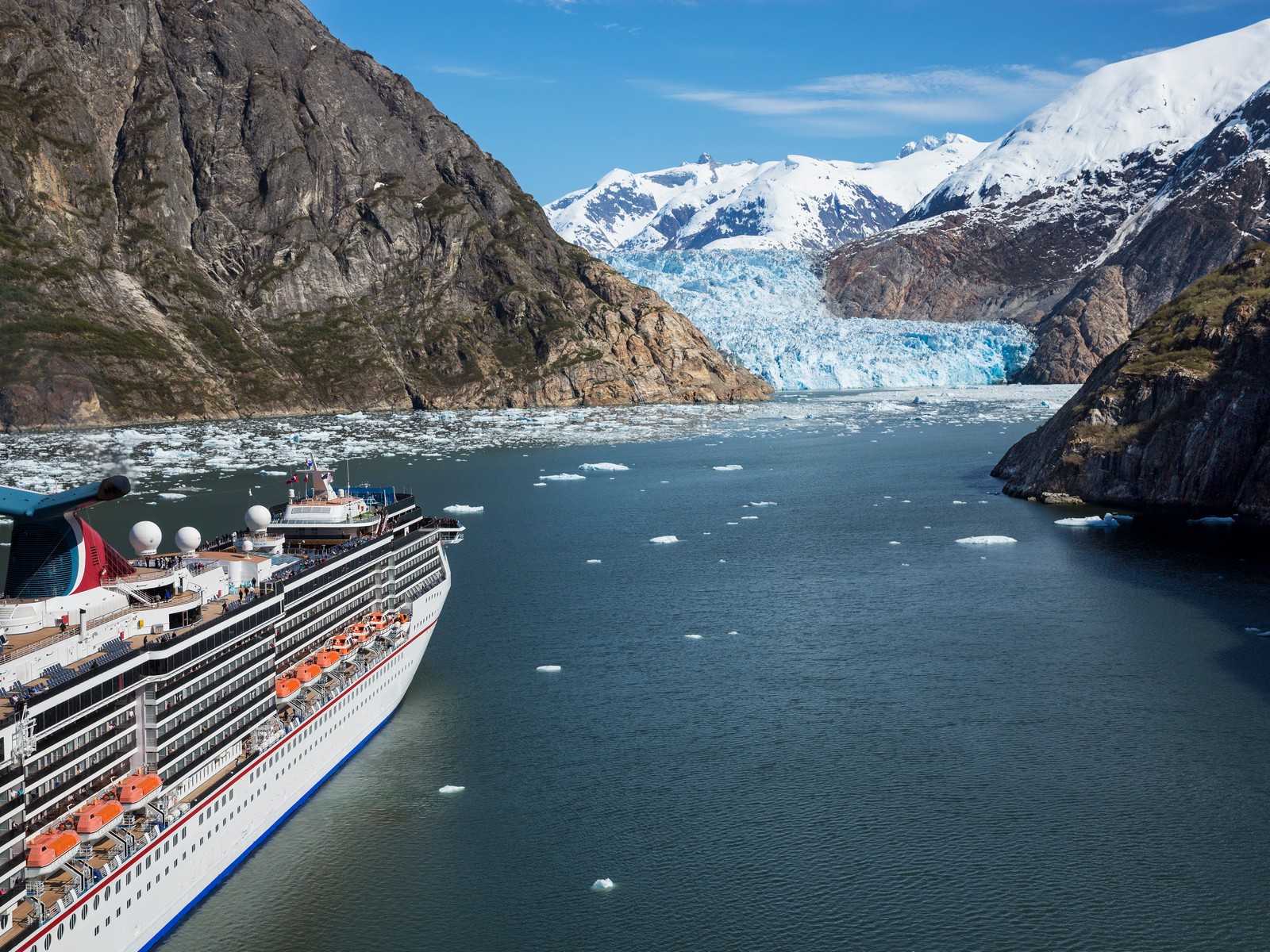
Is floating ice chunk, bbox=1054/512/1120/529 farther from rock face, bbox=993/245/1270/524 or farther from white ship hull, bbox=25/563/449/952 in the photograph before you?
white ship hull, bbox=25/563/449/952

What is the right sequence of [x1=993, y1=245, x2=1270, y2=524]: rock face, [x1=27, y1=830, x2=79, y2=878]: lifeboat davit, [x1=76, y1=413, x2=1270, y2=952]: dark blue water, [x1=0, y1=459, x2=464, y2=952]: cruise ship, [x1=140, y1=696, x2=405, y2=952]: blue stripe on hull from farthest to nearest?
1. [x1=993, y1=245, x2=1270, y2=524]: rock face
2. [x1=76, y1=413, x2=1270, y2=952]: dark blue water
3. [x1=140, y1=696, x2=405, y2=952]: blue stripe on hull
4. [x1=0, y1=459, x2=464, y2=952]: cruise ship
5. [x1=27, y1=830, x2=79, y2=878]: lifeboat davit

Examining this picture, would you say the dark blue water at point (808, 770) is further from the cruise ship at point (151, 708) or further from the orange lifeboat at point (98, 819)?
the orange lifeboat at point (98, 819)

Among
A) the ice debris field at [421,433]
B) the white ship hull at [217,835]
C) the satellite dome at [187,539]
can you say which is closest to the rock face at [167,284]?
the ice debris field at [421,433]

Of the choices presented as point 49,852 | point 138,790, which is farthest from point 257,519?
point 49,852

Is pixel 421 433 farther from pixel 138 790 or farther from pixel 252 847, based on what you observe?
pixel 138 790

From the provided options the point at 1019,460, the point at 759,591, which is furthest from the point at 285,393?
the point at 759,591

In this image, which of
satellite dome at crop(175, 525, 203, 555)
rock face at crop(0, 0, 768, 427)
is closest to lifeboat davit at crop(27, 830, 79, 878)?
satellite dome at crop(175, 525, 203, 555)

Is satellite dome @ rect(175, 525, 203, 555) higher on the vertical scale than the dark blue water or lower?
higher
